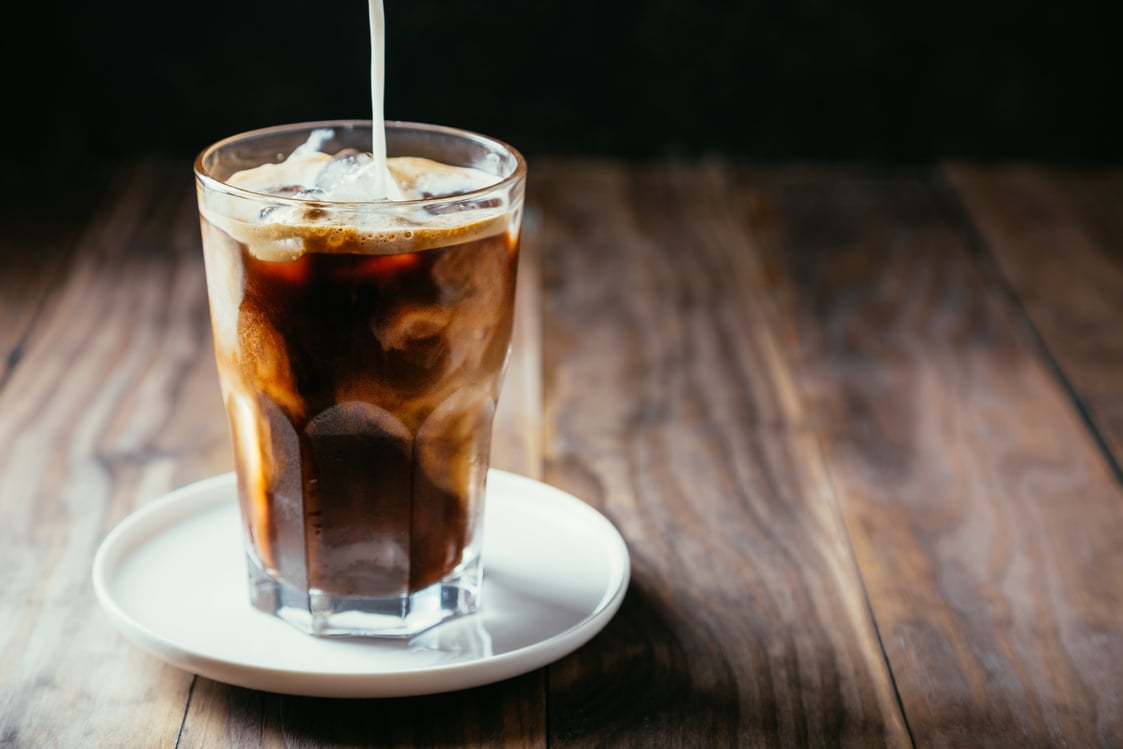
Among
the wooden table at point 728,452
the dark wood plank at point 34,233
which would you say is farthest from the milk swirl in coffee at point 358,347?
the dark wood plank at point 34,233

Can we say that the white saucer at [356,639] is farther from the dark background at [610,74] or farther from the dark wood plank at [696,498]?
the dark background at [610,74]

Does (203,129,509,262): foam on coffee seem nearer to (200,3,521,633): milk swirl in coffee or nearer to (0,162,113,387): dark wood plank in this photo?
(200,3,521,633): milk swirl in coffee

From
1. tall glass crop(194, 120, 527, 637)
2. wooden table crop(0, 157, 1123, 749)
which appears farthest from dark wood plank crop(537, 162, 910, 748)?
tall glass crop(194, 120, 527, 637)

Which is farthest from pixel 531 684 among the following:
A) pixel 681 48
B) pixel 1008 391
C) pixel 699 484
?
pixel 681 48

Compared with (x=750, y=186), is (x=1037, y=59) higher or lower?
higher

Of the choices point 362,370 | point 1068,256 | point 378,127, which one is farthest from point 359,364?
point 1068,256

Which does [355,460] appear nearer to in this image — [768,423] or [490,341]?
[490,341]
